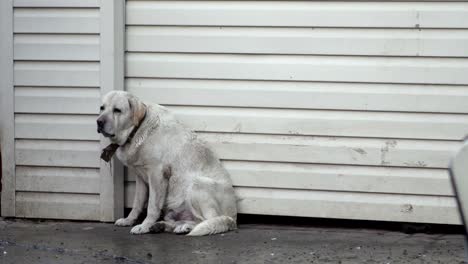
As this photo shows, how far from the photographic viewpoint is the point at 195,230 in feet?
19.5

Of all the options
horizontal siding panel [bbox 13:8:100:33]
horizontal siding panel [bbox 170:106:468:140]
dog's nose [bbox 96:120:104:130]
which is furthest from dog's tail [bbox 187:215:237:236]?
horizontal siding panel [bbox 13:8:100:33]

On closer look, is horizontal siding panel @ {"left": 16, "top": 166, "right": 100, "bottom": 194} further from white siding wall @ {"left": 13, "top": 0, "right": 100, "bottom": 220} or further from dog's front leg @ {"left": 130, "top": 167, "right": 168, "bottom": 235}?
dog's front leg @ {"left": 130, "top": 167, "right": 168, "bottom": 235}

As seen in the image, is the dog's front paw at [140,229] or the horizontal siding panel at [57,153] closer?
the dog's front paw at [140,229]

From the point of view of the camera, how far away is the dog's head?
6055mm

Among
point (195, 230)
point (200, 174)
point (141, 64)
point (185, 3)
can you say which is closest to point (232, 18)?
point (185, 3)

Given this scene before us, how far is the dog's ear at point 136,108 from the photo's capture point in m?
6.11

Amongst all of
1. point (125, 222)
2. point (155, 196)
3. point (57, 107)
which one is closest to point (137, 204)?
point (125, 222)

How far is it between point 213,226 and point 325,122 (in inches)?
46.7

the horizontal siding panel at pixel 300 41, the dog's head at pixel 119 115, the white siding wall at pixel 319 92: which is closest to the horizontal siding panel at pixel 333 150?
the white siding wall at pixel 319 92

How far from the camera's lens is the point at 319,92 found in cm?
619

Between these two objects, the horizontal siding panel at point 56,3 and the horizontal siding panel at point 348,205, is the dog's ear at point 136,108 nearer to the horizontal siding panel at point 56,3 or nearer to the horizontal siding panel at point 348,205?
the horizontal siding panel at point 56,3

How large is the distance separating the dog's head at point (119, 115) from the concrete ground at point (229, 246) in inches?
30.4

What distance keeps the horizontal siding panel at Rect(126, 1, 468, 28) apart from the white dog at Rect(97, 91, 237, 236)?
0.76 m

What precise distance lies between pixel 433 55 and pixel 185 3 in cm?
197
